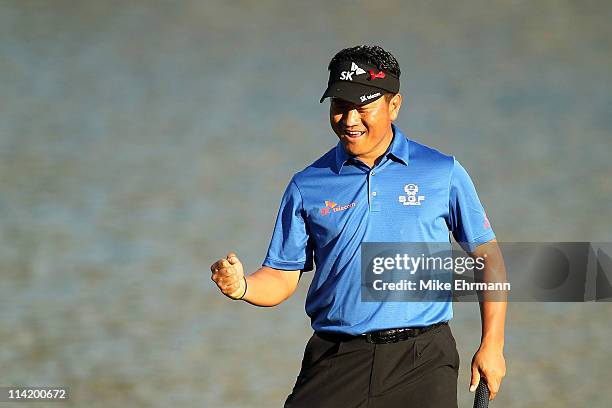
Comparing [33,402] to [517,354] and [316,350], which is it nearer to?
[517,354]

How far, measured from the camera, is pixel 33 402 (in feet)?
19.6

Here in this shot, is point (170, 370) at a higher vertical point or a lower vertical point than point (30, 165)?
lower

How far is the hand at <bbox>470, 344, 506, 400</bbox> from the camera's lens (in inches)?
120

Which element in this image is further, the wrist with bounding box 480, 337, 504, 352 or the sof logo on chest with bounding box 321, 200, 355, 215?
the sof logo on chest with bounding box 321, 200, 355, 215

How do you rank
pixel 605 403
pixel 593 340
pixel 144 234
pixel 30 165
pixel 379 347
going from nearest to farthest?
pixel 379 347 → pixel 605 403 → pixel 593 340 → pixel 144 234 → pixel 30 165

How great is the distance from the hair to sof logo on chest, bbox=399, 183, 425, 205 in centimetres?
33

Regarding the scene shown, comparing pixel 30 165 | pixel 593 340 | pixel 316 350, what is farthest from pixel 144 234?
pixel 316 350

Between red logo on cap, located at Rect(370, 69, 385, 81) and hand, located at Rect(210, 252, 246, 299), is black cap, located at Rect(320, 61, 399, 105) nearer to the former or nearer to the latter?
red logo on cap, located at Rect(370, 69, 385, 81)

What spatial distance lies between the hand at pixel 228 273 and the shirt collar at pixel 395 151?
1.57 ft

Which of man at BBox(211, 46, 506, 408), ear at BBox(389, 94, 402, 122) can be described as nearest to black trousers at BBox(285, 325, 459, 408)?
man at BBox(211, 46, 506, 408)

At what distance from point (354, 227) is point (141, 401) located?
3.09m

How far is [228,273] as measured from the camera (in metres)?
2.97

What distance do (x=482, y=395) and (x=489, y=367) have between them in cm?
8

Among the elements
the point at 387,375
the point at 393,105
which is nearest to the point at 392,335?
the point at 387,375
